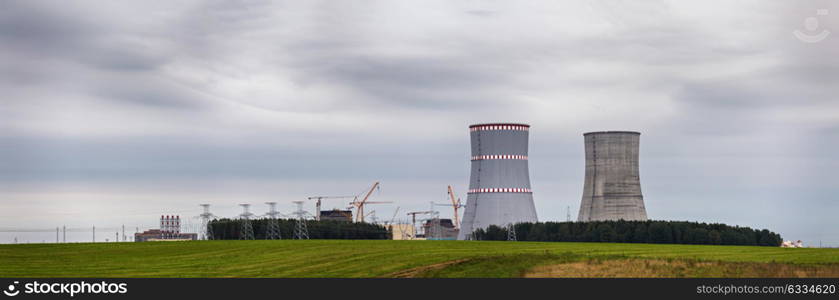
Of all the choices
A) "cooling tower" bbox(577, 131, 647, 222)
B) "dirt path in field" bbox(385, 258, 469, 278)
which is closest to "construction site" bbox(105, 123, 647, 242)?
"cooling tower" bbox(577, 131, 647, 222)

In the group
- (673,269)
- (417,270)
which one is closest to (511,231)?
(417,270)

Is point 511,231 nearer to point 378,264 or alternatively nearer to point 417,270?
point 378,264

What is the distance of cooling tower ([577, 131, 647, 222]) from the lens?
131125 millimetres

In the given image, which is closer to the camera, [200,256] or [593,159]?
[200,256]

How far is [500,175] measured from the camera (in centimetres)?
13412

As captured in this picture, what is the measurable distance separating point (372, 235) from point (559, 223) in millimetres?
30181

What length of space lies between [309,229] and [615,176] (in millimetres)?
44464

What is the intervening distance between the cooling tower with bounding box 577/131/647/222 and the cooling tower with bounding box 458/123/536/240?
8.83 metres

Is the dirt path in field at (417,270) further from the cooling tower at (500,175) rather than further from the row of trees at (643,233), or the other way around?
the cooling tower at (500,175)

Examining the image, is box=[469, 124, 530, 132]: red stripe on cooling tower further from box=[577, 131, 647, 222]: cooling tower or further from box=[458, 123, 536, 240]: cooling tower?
box=[577, 131, 647, 222]: cooling tower

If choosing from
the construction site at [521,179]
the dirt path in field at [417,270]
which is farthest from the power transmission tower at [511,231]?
the dirt path in field at [417,270]
